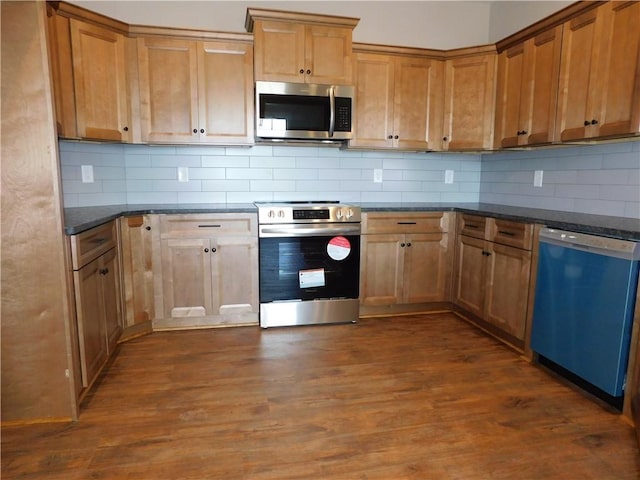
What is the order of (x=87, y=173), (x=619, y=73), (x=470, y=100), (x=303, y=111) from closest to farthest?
(x=619, y=73) < (x=87, y=173) < (x=303, y=111) < (x=470, y=100)

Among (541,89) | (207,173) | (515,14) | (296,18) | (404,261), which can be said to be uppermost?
(515,14)

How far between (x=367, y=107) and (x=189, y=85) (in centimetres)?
140

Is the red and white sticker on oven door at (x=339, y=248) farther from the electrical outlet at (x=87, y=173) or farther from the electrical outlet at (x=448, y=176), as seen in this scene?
the electrical outlet at (x=87, y=173)

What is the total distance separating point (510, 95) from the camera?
3162 millimetres

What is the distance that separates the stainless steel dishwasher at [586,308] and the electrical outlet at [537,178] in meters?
0.97

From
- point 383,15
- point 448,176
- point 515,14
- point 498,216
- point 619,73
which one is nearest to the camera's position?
point 619,73

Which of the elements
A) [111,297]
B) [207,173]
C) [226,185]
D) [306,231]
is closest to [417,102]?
[306,231]

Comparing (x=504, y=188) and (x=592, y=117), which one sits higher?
(x=592, y=117)

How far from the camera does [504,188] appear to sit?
3.65m

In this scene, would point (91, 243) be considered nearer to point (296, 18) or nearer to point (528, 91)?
point (296, 18)

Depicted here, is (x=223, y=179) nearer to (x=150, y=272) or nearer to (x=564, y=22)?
(x=150, y=272)

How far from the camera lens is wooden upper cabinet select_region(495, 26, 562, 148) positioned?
273 centimetres

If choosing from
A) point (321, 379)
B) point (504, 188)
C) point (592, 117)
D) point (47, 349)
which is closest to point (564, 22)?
point (592, 117)

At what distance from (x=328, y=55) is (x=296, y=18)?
34 centimetres
